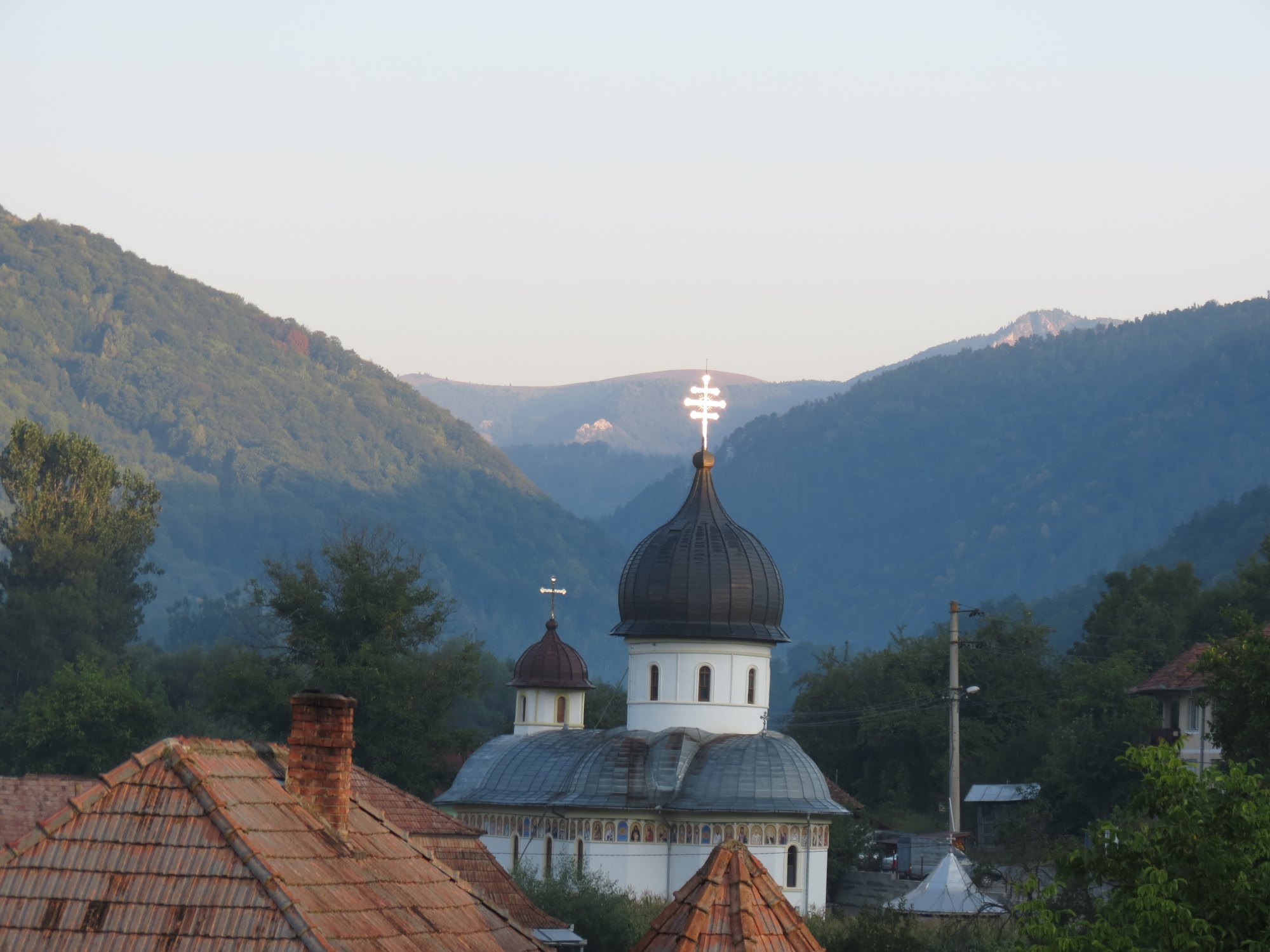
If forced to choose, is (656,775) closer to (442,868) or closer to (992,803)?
(992,803)

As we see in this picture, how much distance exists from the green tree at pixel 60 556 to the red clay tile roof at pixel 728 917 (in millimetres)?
75291

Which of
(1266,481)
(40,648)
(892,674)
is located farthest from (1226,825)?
(1266,481)

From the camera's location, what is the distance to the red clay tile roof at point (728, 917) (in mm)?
15281

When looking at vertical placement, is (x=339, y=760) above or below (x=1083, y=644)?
below

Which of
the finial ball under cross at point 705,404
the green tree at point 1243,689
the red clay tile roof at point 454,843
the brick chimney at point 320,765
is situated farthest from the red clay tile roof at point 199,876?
the finial ball under cross at point 705,404

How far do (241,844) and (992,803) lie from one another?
180ft

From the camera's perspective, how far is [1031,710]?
72.5 m

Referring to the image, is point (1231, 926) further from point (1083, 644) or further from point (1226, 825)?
point (1083, 644)

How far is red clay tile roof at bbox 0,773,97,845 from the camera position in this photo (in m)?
34.2

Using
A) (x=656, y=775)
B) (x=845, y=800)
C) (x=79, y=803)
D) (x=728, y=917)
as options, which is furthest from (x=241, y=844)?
(x=845, y=800)

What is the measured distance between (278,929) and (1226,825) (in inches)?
348

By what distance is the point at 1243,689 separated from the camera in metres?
32.3

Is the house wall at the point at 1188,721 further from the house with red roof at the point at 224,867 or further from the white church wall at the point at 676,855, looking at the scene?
the house with red roof at the point at 224,867

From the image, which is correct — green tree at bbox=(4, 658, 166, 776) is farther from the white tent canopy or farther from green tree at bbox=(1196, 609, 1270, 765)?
green tree at bbox=(1196, 609, 1270, 765)
